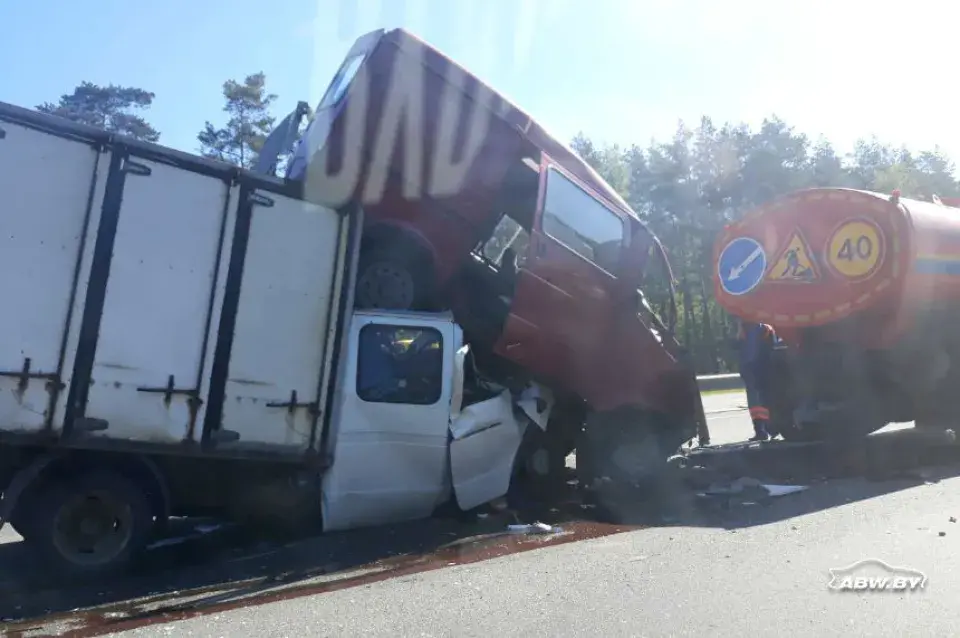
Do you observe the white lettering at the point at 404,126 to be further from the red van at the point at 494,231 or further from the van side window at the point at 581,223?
the van side window at the point at 581,223

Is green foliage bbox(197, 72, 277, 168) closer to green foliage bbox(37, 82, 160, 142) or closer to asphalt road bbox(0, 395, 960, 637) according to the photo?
green foliage bbox(37, 82, 160, 142)

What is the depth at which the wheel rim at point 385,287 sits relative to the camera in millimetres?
6789

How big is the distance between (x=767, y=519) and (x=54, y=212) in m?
5.30

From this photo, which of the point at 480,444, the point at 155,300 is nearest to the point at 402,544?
the point at 480,444

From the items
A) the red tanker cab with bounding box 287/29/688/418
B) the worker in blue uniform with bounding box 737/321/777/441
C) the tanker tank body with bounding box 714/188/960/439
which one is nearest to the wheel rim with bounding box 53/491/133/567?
the red tanker cab with bounding box 287/29/688/418

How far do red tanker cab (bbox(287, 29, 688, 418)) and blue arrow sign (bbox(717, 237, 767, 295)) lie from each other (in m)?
3.73

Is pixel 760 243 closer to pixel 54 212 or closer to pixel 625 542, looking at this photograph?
pixel 625 542

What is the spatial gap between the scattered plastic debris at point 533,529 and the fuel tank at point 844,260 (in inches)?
211

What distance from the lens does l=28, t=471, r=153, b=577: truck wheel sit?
16.7ft

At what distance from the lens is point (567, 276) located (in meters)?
7.15

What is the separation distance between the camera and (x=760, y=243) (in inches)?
434

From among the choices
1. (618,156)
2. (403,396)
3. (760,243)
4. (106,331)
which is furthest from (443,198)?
(618,156)

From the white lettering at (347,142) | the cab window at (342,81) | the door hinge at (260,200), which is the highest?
the cab window at (342,81)

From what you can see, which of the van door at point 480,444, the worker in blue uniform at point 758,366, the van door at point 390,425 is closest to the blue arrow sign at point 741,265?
the worker in blue uniform at point 758,366
